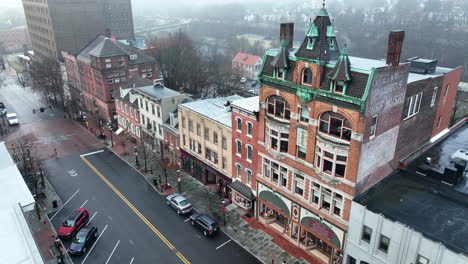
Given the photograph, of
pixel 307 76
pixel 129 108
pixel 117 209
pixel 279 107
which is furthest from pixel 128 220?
pixel 129 108

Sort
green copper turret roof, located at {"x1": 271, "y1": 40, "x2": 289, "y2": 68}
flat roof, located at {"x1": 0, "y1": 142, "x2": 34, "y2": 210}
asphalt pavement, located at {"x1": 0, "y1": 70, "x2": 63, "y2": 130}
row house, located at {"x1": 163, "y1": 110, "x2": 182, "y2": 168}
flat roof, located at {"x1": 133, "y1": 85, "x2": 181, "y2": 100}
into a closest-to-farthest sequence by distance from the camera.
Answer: flat roof, located at {"x1": 0, "y1": 142, "x2": 34, "y2": 210} → green copper turret roof, located at {"x1": 271, "y1": 40, "x2": 289, "y2": 68} → row house, located at {"x1": 163, "y1": 110, "x2": 182, "y2": 168} → flat roof, located at {"x1": 133, "y1": 85, "x2": 181, "y2": 100} → asphalt pavement, located at {"x1": 0, "y1": 70, "x2": 63, "y2": 130}

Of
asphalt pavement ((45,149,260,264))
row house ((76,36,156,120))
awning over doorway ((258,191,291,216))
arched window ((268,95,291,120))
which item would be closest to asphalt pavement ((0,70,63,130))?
row house ((76,36,156,120))

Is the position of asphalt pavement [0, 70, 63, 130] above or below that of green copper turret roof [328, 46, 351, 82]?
below

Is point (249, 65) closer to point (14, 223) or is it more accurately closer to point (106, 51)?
point (106, 51)

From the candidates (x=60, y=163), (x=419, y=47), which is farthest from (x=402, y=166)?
(x=419, y=47)

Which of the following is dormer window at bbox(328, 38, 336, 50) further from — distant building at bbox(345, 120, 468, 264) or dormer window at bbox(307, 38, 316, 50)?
distant building at bbox(345, 120, 468, 264)

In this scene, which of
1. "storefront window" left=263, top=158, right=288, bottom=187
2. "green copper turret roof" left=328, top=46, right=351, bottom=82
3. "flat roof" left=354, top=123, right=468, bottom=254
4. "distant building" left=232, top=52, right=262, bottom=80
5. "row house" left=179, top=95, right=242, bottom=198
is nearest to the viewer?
"flat roof" left=354, top=123, right=468, bottom=254

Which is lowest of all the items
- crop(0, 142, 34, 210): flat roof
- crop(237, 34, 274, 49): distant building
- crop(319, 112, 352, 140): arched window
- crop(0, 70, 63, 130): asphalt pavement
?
crop(0, 70, 63, 130): asphalt pavement
